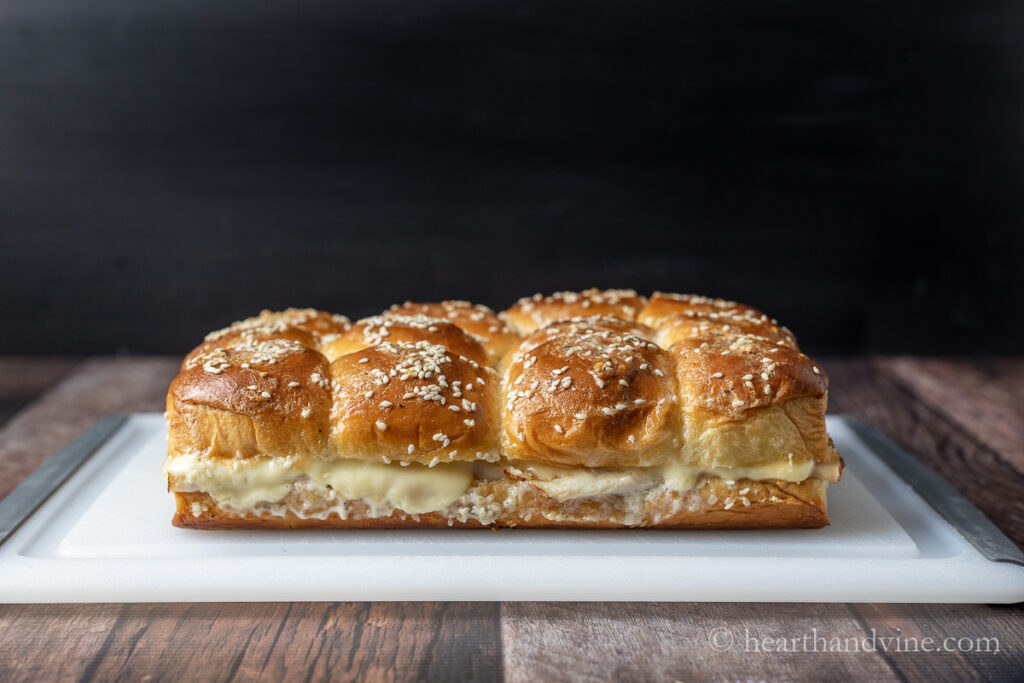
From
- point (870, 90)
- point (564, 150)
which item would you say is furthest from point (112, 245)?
point (870, 90)

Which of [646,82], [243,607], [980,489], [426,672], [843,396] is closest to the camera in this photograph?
[426,672]

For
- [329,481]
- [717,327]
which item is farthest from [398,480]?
[717,327]

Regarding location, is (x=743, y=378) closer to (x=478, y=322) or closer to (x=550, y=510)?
(x=550, y=510)

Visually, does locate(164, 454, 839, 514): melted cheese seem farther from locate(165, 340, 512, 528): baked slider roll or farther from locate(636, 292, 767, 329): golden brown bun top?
locate(636, 292, 767, 329): golden brown bun top

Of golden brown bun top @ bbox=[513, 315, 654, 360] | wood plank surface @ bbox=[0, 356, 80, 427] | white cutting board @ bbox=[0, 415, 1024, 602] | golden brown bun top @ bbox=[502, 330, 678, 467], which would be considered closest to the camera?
white cutting board @ bbox=[0, 415, 1024, 602]

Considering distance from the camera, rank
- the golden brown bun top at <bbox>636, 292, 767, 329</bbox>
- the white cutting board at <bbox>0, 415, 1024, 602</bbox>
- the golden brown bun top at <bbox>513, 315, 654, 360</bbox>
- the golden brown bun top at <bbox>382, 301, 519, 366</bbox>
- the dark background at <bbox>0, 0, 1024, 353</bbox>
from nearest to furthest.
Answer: the white cutting board at <bbox>0, 415, 1024, 602</bbox>, the golden brown bun top at <bbox>513, 315, 654, 360</bbox>, the golden brown bun top at <bbox>382, 301, 519, 366</bbox>, the golden brown bun top at <bbox>636, 292, 767, 329</bbox>, the dark background at <bbox>0, 0, 1024, 353</bbox>

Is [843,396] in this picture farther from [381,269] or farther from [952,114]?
[381,269]

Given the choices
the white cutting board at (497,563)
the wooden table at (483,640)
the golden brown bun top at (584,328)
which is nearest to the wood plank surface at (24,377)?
the white cutting board at (497,563)

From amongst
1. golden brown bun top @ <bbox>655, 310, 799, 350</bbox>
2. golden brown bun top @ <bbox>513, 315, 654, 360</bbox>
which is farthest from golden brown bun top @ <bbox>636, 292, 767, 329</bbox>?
golden brown bun top @ <bbox>513, 315, 654, 360</bbox>
